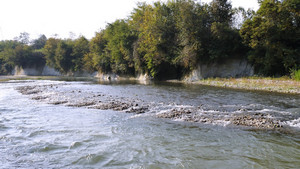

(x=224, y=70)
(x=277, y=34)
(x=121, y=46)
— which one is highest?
(x=121, y=46)

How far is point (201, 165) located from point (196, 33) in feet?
88.2

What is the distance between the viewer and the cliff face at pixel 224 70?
28584 mm

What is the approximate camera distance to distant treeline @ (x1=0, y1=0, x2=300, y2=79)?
23109 millimetres

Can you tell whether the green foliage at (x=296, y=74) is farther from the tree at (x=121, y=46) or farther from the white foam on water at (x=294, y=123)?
the tree at (x=121, y=46)

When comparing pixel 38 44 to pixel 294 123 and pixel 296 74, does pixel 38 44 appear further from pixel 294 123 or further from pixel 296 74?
pixel 294 123

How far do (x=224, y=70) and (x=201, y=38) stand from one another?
220 inches

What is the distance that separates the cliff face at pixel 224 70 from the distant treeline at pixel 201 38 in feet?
2.59

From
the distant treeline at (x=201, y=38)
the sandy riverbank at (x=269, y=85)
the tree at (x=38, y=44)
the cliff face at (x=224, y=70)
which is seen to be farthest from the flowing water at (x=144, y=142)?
the tree at (x=38, y=44)

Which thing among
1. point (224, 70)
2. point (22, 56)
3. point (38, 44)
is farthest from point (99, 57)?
point (38, 44)

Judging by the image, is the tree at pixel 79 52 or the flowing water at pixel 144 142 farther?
the tree at pixel 79 52

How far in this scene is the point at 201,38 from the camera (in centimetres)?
3044

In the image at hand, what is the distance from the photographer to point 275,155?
574cm

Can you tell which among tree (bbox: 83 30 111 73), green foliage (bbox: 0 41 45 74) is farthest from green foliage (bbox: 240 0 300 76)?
green foliage (bbox: 0 41 45 74)

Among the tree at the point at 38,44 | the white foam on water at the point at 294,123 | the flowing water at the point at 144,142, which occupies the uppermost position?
the tree at the point at 38,44
